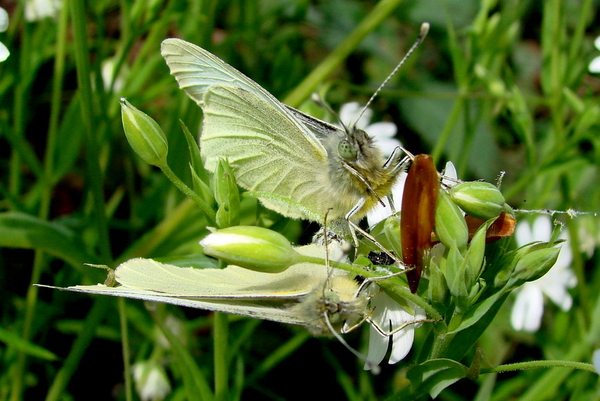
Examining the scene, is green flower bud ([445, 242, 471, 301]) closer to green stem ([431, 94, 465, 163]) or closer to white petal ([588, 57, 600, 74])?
green stem ([431, 94, 465, 163])

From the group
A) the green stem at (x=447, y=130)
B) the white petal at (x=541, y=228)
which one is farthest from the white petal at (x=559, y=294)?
the green stem at (x=447, y=130)

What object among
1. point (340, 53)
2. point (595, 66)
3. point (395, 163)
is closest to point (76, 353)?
point (395, 163)

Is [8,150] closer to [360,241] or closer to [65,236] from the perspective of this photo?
[65,236]

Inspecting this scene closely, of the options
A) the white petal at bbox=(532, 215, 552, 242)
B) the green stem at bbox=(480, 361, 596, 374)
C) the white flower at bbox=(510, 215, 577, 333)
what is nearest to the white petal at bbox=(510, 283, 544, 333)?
the white flower at bbox=(510, 215, 577, 333)

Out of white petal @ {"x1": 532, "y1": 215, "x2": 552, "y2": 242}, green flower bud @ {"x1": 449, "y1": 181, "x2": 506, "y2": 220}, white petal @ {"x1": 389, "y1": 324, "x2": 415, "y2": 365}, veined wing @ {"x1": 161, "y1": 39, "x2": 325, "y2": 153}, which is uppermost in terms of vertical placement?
veined wing @ {"x1": 161, "y1": 39, "x2": 325, "y2": 153}

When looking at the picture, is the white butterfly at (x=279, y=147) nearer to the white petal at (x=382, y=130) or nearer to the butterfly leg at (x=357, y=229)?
the butterfly leg at (x=357, y=229)

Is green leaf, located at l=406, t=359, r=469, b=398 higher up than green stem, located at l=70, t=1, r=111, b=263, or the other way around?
green stem, located at l=70, t=1, r=111, b=263

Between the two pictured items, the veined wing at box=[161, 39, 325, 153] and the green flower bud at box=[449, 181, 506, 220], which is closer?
the green flower bud at box=[449, 181, 506, 220]
